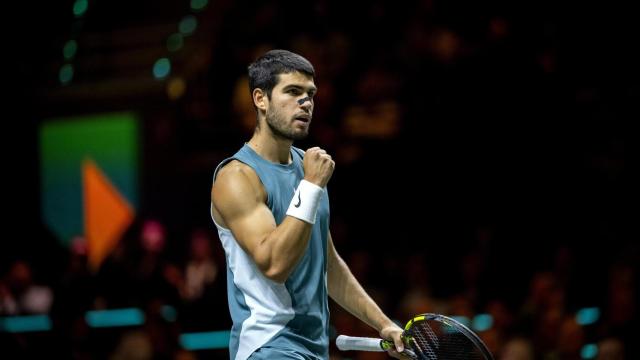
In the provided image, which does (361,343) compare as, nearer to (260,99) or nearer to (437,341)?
(437,341)

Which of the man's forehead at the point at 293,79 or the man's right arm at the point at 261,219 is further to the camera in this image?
the man's forehead at the point at 293,79

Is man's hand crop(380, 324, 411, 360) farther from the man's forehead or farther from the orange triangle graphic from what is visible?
the orange triangle graphic

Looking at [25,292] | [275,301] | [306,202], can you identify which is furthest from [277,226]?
[25,292]

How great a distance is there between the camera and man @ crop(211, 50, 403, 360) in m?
4.04

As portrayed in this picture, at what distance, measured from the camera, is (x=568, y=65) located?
32.3 ft

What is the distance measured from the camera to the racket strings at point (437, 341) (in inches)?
171

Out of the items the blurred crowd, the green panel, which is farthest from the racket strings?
the green panel

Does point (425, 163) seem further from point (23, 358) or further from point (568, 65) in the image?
point (23, 358)

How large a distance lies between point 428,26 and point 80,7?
21.8 feet

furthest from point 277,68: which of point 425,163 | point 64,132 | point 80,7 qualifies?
point 80,7

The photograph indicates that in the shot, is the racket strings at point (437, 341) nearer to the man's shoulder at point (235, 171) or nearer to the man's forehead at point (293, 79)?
the man's shoulder at point (235, 171)

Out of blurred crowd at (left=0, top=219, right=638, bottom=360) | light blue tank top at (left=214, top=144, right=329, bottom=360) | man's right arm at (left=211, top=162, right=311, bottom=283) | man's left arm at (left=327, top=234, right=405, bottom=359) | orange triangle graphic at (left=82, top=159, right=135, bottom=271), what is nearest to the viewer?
man's right arm at (left=211, top=162, right=311, bottom=283)

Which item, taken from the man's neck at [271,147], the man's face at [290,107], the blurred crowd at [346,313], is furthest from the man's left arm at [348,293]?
the blurred crowd at [346,313]

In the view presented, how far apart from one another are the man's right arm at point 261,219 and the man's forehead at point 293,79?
36cm
